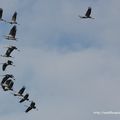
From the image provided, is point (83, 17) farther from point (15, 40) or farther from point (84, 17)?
point (15, 40)

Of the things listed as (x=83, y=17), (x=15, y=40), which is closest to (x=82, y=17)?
(x=83, y=17)

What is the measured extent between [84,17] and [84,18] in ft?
3.04

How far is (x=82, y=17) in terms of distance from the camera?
19612 cm

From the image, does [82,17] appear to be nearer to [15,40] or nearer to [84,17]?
[84,17]

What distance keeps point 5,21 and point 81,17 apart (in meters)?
19.3

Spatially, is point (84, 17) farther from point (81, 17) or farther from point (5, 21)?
point (5, 21)

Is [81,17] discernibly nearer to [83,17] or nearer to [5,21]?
[83,17]

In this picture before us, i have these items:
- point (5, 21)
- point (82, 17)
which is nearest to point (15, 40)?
point (5, 21)

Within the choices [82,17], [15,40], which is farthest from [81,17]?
[15,40]

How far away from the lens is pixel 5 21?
7707 inches

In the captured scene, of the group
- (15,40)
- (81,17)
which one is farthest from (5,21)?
(81,17)

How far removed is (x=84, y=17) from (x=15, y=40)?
18716 mm

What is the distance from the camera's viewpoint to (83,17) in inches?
7810

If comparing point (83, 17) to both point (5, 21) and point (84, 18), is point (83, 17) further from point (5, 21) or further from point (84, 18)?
point (5, 21)
